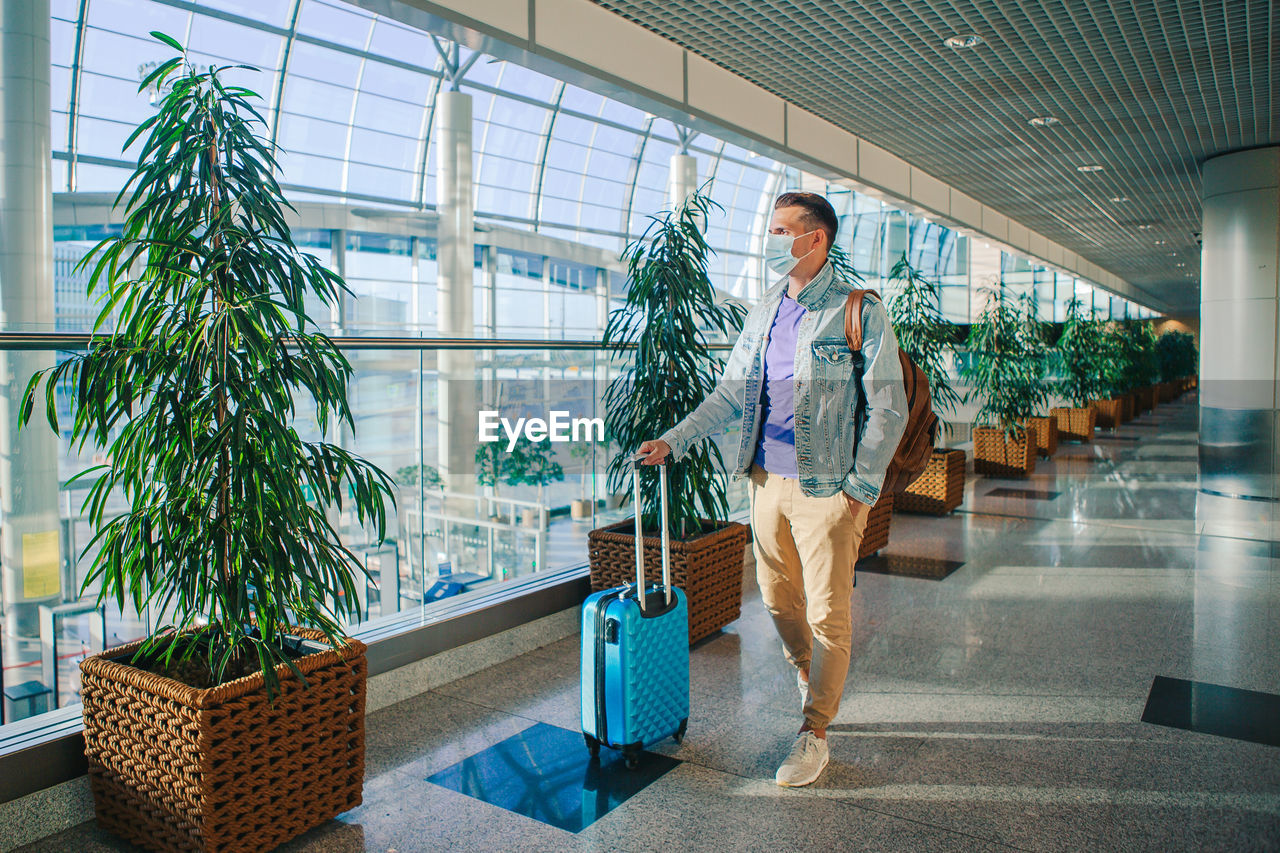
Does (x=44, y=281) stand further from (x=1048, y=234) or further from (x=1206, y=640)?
(x=1048, y=234)

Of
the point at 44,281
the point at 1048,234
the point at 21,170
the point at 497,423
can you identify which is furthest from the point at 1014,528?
the point at 21,170

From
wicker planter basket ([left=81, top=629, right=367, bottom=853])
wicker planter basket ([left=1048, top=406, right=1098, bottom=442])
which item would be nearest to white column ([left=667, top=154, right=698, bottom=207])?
wicker planter basket ([left=1048, top=406, right=1098, bottom=442])

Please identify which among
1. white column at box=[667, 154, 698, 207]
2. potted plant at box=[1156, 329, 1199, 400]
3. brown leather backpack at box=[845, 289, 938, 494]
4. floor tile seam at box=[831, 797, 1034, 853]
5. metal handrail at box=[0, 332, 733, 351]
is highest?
white column at box=[667, 154, 698, 207]

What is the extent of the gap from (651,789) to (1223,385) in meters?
7.03

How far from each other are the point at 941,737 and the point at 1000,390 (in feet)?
24.9

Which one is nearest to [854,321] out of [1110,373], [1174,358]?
[1110,373]

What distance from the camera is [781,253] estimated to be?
9.14 feet

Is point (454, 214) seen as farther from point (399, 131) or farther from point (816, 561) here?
point (816, 561)

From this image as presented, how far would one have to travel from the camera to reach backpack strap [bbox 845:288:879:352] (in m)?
2.58

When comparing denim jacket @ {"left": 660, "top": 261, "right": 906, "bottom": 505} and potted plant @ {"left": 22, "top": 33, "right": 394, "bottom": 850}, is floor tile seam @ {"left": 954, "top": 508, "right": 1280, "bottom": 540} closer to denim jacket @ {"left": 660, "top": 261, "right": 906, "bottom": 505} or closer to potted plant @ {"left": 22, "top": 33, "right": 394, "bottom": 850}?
denim jacket @ {"left": 660, "top": 261, "right": 906, "bottom": 505}

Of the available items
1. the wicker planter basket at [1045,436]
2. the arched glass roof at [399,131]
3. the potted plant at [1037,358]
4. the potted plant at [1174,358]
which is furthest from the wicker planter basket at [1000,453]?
the potted plant at [1174,358]

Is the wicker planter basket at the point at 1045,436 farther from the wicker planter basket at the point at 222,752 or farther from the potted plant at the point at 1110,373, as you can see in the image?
the wicker planter basket at the point at 222,752

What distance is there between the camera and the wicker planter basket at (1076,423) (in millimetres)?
14312

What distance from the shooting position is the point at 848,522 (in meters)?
2.59
